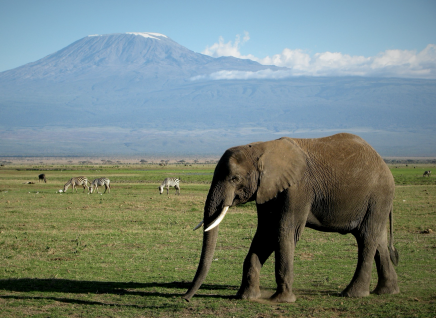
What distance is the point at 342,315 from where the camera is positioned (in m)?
8.61

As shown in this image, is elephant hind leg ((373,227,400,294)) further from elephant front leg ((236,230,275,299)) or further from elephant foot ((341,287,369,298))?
elephant front leg ((236,230,275,299))

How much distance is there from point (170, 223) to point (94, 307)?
11395 mm

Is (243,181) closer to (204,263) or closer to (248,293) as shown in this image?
(204,263)

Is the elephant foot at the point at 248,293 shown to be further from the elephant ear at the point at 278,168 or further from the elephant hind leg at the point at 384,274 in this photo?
the elephant hind leg at the point at 384,274

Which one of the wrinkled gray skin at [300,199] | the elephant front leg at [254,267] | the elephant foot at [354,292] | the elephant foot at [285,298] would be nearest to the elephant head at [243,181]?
the wrinkled gray skin at [300,199]

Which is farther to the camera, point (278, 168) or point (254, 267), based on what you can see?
point (254, 267)

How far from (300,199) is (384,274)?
2484 mm

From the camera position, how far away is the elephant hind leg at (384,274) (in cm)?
1004

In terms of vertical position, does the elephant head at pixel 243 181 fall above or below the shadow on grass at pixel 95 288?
above

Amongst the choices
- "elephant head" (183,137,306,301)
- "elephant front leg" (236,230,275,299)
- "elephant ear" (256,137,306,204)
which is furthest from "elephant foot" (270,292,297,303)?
"elephant ear" (256,137,306,204)

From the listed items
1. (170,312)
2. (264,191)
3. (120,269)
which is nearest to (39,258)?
(120,269)

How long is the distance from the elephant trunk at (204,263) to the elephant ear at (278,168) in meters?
1.13

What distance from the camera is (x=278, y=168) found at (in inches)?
372

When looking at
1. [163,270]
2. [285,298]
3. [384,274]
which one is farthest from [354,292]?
[163,270]
